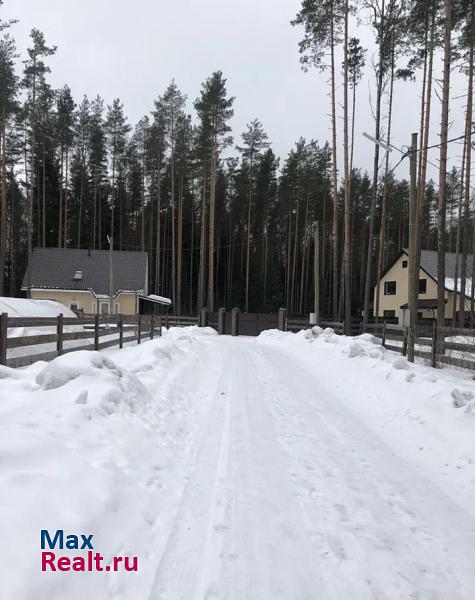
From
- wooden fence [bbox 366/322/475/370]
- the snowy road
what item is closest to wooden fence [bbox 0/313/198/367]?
the snowy road

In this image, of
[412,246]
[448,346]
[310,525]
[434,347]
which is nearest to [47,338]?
[310,525]

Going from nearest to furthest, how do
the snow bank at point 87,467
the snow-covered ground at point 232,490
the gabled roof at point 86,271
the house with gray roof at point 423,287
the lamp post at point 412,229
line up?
the snow bank at point 87,467 → the snow-covered ground at point 232,490 → the lamp post at point 412,229 → the gabled roof at point 86,271 → the house with gray roof at point 423,287

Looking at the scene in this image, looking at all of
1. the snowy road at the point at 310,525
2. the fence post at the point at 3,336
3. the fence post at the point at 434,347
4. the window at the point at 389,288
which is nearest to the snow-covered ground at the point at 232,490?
the snowy road at the point at 310,525

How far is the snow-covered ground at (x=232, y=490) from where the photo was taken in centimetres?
243

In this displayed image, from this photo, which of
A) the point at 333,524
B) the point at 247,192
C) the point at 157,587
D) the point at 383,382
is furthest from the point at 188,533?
the point at 247,192

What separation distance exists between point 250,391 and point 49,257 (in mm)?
31172

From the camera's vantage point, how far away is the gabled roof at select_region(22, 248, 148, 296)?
1281 inches

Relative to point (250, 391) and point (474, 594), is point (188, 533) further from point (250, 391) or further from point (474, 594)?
point (250, 391)

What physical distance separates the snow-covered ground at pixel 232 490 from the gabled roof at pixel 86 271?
27.3m

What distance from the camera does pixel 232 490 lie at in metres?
3.59

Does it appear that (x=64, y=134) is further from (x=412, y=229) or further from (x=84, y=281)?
(x=412, y=229)

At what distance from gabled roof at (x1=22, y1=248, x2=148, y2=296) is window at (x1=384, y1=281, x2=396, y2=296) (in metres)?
22.8

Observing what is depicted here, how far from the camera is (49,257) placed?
3412cm

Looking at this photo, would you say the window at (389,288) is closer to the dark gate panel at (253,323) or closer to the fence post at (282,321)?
the dark gate panel at (253,323)
